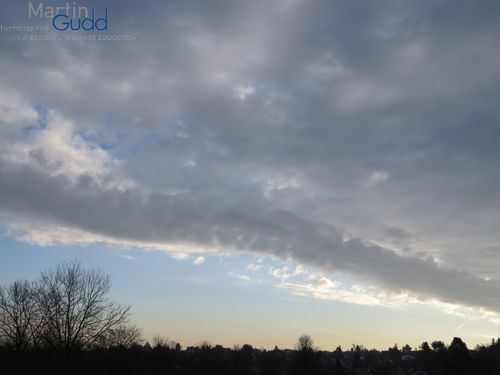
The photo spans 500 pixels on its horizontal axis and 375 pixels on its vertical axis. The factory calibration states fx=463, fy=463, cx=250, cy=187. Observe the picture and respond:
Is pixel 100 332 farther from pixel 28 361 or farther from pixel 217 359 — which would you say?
pixel 217 359

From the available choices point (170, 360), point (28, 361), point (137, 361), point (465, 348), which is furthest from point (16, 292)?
point (465, 348)

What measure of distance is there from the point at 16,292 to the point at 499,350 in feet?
461

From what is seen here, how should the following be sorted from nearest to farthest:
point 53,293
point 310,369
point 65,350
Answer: point 65,350 → point 53,293 → point 310,369

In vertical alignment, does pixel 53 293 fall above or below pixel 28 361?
above

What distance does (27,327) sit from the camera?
51.4 m

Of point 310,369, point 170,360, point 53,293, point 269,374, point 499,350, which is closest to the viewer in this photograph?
point 53,293

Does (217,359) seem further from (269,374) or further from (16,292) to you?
(16,292)

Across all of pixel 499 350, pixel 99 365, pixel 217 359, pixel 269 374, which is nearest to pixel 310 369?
pixel 269 374

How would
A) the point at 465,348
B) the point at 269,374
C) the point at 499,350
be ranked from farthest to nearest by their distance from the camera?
the point at 499,350 < the point at 269,374 < the point at 465,348

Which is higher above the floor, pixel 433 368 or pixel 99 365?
pixel 99 365

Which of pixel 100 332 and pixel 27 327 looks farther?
pixel 27 327

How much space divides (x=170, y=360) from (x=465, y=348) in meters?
67.9

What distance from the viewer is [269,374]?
4953 inches

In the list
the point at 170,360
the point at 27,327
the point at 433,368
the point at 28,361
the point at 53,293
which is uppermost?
the point at 53,293
